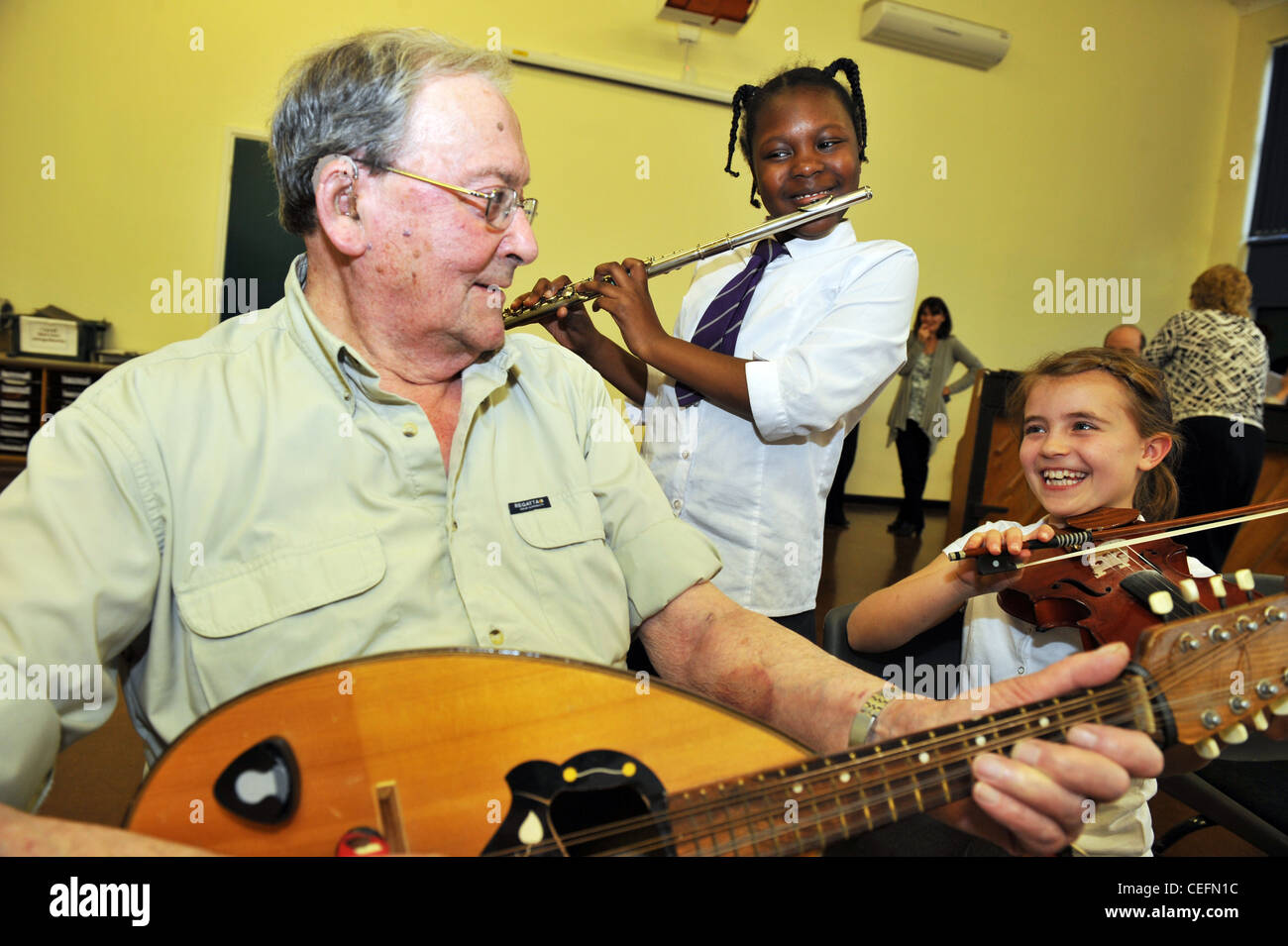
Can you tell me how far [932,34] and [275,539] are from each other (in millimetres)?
6964

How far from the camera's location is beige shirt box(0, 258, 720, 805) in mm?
868

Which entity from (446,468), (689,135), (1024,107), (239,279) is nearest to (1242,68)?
(1024,107)

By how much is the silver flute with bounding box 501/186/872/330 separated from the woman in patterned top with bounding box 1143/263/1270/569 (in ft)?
8.32

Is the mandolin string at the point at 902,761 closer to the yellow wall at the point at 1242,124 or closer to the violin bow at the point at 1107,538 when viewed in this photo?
the violin bow at the point at 1107,538

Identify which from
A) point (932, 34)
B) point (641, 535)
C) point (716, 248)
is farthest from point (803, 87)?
point (932, 34)

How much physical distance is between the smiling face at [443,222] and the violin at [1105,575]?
0.77 metres

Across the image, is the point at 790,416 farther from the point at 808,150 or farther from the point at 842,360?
the point at 808,150

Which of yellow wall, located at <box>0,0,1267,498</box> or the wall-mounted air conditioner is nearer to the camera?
yellow wall, located at <box>0,0,1267,498</box>

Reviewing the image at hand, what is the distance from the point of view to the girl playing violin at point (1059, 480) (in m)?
1.34

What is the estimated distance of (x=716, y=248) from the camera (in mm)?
1879

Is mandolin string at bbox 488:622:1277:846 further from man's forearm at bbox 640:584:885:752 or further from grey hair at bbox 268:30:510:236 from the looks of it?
grey hair at bbox 268:30:510:236

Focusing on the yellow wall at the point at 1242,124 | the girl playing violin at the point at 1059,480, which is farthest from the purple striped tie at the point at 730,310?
the yellow wall at the point at 1242,124

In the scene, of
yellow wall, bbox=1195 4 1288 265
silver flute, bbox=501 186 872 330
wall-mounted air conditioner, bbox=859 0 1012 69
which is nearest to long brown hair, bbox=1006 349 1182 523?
silver flute, bbox=501 186 872 330
